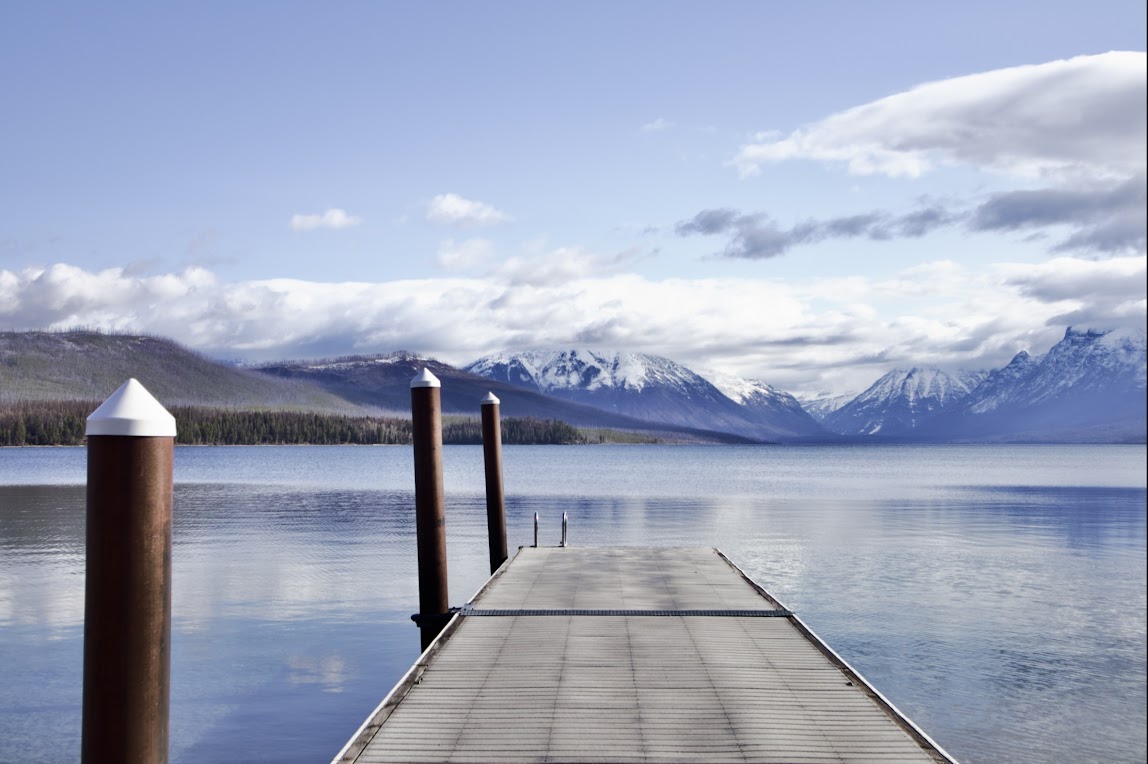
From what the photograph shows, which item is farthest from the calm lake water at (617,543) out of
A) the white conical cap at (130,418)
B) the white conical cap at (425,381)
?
the white conical cap at (130,418)

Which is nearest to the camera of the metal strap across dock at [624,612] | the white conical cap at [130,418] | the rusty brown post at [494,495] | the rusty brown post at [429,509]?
the white conical cap at [130,418]

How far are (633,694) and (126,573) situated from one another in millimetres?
5621

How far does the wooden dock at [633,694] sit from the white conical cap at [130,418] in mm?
3407

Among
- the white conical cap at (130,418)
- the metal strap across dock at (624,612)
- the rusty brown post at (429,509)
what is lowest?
the metal strap across dock at (624,612)

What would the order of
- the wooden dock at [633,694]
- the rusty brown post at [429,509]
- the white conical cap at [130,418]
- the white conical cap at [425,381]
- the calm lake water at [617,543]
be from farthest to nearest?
the white conical cap at [425,381] < the rusty brown post at [429,509] < the calm lake water at [617,543] < the wooden dock at [633,694] < the white conical cap at [130,418]

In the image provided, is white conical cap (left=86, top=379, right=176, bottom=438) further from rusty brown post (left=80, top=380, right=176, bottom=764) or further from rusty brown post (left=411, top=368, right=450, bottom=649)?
rusty brown post (left=411, top=368, right=450, bottom=649)

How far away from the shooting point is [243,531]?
135 ft

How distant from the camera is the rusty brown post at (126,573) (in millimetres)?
6102

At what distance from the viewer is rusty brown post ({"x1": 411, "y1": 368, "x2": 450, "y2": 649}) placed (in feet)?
54.7

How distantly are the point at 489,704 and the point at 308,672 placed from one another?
9183 mm

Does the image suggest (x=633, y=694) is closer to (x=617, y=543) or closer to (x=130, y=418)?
(x=130, y=418)

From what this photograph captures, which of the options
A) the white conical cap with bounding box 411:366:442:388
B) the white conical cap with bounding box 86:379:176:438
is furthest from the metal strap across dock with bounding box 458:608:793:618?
the white conical cap with bounding box 86:379:176:438

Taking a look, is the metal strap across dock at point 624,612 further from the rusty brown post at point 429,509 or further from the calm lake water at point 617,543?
the calm lake water at point 617,543

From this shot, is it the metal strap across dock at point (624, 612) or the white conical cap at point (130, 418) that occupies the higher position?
the white conical cap at point (130, 418)
